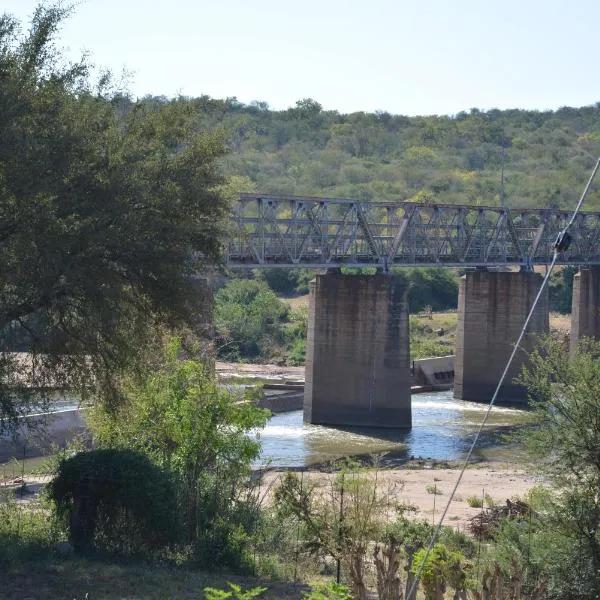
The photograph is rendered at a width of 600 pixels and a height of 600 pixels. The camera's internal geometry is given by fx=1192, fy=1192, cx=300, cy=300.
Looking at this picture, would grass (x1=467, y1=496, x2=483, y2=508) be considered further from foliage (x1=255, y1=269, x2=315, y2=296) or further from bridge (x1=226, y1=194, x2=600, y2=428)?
foliage (x1=255, y1=269, x2=315, y2=296)

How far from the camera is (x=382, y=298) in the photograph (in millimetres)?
55469

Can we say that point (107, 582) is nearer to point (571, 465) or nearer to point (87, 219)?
point (87, 219)

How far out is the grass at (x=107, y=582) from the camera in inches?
600

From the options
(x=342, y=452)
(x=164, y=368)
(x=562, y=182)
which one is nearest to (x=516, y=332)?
(x=342, y=452)

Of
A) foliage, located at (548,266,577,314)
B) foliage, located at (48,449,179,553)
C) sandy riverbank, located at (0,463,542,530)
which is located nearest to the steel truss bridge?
sandy riverbank, located at (0,463,542,530)

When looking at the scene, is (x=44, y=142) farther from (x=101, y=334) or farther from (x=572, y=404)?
(x=572, y=404)

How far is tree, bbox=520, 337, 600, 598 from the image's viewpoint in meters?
17.5

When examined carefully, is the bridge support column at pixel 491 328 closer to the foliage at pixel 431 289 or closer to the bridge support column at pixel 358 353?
the bridge support column at pixel 358 353

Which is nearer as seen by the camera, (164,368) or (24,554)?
(24,554)

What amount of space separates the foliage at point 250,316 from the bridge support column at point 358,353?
24949 mm

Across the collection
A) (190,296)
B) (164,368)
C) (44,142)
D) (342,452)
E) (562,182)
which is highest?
(562,182)

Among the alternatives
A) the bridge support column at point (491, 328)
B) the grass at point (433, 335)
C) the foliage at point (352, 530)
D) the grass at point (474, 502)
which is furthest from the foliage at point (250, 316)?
the foliage at point (352, 530)

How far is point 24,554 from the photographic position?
54.7 ft

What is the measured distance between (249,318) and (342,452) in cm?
4030
